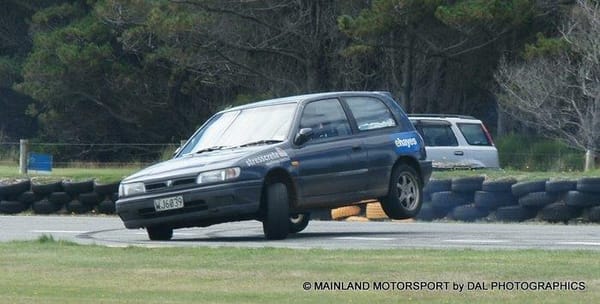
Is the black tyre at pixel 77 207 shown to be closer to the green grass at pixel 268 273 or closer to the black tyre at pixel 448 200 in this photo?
the black tyre at pixel 448 200

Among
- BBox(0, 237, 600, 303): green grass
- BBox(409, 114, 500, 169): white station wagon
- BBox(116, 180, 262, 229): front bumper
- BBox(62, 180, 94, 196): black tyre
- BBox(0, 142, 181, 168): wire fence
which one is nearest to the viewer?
BBox(0, 237, 600, 303): green grass

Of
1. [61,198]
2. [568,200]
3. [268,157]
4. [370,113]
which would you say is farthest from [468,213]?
[61,198]

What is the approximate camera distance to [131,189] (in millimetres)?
14656

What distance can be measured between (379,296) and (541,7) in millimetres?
29106

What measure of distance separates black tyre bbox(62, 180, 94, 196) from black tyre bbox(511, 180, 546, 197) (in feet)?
23.5

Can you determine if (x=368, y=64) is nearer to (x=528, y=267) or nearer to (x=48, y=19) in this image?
(x=48, y=19)

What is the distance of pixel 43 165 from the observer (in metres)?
30.4

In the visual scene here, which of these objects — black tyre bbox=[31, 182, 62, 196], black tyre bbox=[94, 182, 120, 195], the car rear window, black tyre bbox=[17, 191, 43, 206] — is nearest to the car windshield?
black tyre bbox=[94, 182, 120, 195]

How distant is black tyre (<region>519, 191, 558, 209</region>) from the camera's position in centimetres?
1819

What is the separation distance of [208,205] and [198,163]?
512mm

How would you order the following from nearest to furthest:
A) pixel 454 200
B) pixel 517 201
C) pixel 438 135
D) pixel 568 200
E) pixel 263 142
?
pixel 263 142 → pixel 568 200 → pixel 517 201 → pixel 454 200 → pixel 438 135

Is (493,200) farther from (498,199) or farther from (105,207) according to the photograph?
(105,207)

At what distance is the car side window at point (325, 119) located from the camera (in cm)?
1511

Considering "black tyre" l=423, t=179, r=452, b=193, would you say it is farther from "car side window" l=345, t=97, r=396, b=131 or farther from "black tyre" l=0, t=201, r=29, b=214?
"black tyre" l=0, t=201, r=29, b=214
